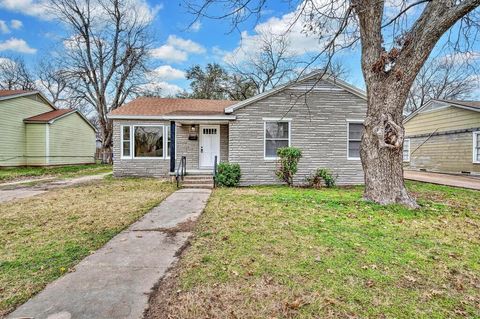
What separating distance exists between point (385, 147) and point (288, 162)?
4448mm

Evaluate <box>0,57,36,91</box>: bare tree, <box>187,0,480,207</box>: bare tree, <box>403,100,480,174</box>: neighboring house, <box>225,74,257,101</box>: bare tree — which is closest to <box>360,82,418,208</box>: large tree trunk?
<box>187,0,480,207</box>: bare tree

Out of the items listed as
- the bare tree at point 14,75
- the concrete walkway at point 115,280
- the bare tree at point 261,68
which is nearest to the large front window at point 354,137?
the concrete walkway at point 115,280

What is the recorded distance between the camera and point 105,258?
3350 millimetres

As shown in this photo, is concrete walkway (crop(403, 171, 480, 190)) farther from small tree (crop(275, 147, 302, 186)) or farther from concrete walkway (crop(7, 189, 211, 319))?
concrete walkway (crop(7, 189, 211, 319))

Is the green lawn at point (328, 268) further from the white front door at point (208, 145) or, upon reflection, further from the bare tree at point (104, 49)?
the bare tree at point (104, 49)

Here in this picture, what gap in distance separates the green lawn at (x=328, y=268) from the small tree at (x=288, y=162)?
4723 millimetres

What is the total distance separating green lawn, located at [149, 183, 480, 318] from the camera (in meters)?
2.30

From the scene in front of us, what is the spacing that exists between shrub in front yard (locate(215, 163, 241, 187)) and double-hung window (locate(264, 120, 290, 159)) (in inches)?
61.6

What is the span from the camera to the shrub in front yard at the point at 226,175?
1045 cm

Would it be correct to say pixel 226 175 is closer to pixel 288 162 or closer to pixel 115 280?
pixel 288 162

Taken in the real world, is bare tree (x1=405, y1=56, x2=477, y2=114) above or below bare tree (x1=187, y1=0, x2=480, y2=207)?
above

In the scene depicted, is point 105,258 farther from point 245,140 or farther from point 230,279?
point 245,140


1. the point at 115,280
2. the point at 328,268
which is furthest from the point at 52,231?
the point at 328,268

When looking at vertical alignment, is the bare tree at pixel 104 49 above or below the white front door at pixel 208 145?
above
